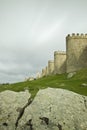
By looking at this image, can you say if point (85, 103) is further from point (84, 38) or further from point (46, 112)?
point (84, 38)

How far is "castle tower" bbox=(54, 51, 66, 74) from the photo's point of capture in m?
119

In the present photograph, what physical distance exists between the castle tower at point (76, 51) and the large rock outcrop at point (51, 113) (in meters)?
62.8

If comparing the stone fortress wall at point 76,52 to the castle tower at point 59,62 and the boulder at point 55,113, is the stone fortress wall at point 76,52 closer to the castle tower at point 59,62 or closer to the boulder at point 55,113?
the castle tower at point 59,62

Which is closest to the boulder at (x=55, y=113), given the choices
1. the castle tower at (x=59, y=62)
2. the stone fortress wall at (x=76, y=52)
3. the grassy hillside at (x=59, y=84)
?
the grassy hillside at (x=59, y=84)

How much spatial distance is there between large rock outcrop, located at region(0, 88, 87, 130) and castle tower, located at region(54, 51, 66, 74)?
81682mm

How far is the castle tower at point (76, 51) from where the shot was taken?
9867cm

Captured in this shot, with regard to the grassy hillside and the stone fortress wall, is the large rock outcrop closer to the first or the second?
the grassy hillside

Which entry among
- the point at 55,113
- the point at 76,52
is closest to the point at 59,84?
the point at 76,52

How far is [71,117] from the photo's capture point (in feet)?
108

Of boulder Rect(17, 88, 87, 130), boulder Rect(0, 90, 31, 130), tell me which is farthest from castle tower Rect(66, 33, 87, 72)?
boulder Rect(17, 88, 87, 130)

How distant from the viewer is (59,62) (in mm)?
121375

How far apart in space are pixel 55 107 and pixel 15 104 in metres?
5.01

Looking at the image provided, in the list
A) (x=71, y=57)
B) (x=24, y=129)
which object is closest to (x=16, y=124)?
(x=24, y=129)

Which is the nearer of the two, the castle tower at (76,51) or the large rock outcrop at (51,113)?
the large rock outcrop at (51,113)
